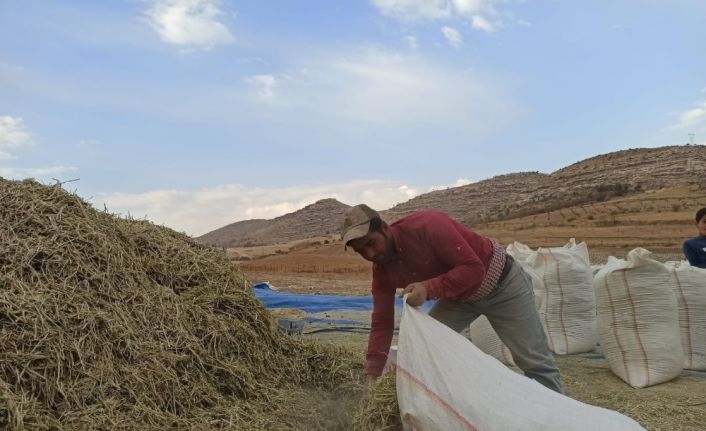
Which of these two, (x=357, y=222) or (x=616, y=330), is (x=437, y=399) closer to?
(x=357, y=222)

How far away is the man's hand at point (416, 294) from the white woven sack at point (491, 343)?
2368 mm

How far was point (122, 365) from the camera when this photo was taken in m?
2.38

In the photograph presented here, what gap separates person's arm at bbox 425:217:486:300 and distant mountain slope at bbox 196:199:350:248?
39768mm

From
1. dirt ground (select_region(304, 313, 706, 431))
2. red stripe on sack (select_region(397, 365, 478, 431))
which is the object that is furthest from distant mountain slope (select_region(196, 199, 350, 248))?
red stripe on sack (select_region(397, 365, 478, 431))

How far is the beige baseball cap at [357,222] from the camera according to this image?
7.32ft

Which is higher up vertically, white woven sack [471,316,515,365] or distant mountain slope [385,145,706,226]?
distant mountain slope [385,145,706,226]

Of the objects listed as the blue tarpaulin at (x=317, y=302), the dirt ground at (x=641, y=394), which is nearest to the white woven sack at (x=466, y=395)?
the dirt ground at (x=641, y=394)

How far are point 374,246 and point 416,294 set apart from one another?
0.25m

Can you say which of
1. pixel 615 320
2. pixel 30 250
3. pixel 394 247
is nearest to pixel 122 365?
pixel 30 250

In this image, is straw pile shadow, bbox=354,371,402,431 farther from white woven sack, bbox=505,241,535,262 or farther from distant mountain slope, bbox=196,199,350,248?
distant mountain slope, bbox=196,199,350,248

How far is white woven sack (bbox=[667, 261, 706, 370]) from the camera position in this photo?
13.9 ft

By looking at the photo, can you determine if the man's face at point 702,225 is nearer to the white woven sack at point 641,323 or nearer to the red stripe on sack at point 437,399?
the white woven sack at point 641,323

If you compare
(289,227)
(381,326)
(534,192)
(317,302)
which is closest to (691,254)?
(381,326)

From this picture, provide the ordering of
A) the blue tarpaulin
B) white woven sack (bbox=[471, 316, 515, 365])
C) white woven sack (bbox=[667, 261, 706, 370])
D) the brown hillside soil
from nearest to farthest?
white woven sack (bbox=[667, 261, 706, 370]), white woven sack (bbox=[471, 316, 515, 365]), the blue tarpaulin, the brown hillside soil
